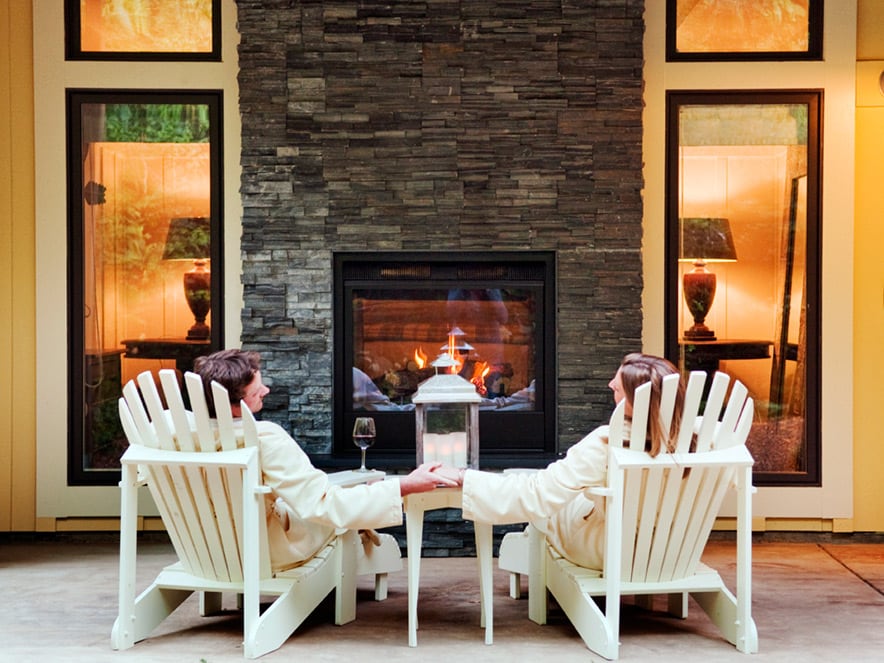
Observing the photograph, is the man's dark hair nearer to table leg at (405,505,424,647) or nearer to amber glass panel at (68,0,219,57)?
table leg at (405,505,424,647)

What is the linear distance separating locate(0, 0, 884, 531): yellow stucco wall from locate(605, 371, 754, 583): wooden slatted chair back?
2.13m

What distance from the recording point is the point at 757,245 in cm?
571

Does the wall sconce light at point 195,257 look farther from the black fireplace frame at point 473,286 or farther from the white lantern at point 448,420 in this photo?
the white lantern at point 448,420

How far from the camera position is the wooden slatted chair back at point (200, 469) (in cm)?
356

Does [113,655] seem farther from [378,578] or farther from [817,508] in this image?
[817,508]

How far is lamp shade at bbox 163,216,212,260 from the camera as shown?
5730 mm

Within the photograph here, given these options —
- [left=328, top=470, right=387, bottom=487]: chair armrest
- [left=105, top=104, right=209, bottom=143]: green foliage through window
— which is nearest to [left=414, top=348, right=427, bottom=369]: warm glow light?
[left=328, top=470, right=387, bottom=487]: chair armrest

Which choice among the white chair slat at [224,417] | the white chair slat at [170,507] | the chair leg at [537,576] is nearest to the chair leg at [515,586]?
the chair leg at [537,576]

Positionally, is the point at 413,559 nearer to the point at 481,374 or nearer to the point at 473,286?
the point at 481,374

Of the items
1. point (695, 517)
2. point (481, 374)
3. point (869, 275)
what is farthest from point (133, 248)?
point (869, 275)

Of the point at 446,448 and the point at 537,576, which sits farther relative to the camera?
the point at 537,576

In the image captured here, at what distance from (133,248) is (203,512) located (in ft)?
8.15

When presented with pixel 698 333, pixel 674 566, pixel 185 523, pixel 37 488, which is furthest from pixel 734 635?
pixel 37 488

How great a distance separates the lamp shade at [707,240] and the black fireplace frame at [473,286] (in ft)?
2.45
